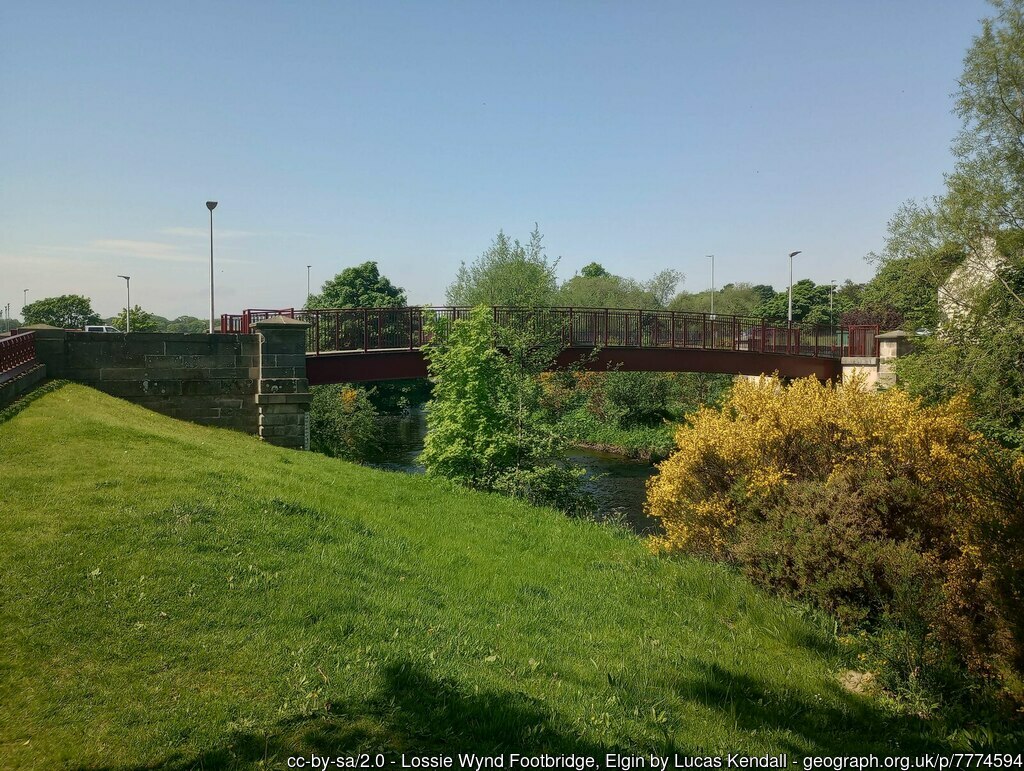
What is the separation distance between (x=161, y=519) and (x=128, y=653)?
2.56 meters

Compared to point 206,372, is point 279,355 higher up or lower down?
higher up

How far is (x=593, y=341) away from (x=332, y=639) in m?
19.0

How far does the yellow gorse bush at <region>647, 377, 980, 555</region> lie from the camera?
898 cm

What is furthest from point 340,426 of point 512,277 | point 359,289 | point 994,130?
point 359,289

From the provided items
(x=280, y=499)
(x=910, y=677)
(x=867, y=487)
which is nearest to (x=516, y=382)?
(x=280, y=499)

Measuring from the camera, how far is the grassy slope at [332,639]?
425 centimetres

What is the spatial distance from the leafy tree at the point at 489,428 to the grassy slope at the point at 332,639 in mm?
6496

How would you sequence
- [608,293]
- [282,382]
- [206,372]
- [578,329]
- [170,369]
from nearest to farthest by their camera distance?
[170,369]
[206,372]
[282,382]
[578,329]
[608,293]

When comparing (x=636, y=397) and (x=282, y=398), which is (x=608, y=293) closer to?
(x=636, y=397)

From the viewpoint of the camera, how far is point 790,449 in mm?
9953

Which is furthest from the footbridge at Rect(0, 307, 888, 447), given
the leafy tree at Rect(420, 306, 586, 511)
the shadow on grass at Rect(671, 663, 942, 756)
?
the shadow on grass at Rect(671, 663, 942, 756)

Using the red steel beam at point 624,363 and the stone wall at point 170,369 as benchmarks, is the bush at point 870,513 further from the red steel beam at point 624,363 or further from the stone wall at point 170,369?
the stone wall at point 170,369

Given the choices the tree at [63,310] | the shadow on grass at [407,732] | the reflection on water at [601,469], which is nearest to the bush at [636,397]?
the reflection on water at [601,469]

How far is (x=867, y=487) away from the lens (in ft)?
25.8
